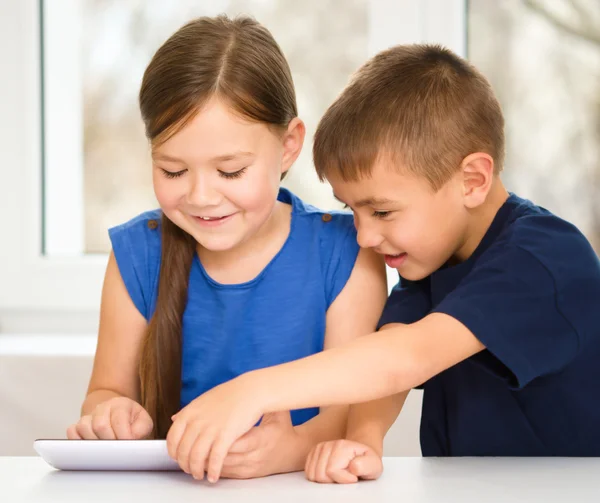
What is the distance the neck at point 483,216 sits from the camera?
1.02 m

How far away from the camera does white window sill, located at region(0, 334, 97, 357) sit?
1.53m

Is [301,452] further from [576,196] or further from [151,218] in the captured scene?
[576,196]

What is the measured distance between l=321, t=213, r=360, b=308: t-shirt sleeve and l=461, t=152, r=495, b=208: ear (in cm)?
21

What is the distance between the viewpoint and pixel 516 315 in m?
0.84

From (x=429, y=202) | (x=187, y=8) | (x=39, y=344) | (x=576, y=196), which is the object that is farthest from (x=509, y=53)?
(x=39, y=344)

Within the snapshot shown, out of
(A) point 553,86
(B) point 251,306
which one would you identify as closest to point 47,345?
(B) point 251,306

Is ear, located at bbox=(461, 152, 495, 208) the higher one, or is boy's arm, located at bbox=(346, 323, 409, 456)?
ear, located at bbox=(461, 152, 495, 208)

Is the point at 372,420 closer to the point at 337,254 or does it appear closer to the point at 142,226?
the point at 337,254

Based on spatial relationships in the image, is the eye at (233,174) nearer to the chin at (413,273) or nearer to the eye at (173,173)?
the eye at (173,173)

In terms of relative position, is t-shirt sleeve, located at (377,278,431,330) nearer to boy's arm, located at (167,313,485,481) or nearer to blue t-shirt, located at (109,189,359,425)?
blue t-shirt, located at (109,189,359,425)

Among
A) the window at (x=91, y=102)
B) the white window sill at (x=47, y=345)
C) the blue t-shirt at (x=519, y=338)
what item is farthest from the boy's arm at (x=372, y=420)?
the window at (x=91, y=102)

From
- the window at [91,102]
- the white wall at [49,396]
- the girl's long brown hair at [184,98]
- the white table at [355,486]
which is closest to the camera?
the white table at [355,486]

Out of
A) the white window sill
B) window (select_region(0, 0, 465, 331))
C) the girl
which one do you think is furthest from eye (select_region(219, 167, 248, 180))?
window (select_region(0, 0, 465, 331))

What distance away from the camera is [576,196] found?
1.81 m
